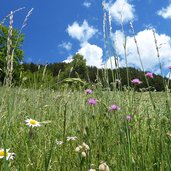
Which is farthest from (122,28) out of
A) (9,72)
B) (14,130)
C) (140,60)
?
(14,130)

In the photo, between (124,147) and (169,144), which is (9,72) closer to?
(124,147)

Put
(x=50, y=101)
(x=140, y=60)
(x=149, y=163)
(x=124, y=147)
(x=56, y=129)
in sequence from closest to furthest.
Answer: (x=124, y=147)
(x=140, y=60)
(x=149, y=163)
(x=56, y=129)
(x=50, y=101)

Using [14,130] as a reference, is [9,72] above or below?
above

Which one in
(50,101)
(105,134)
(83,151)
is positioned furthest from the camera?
(50,101)

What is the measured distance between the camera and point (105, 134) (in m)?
2.11

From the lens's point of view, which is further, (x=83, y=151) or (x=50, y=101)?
(x=50, y=101)

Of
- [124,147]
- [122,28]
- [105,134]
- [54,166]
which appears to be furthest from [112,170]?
[122,28]

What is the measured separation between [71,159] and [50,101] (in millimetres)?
2461

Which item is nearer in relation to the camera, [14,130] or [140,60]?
[140,60]

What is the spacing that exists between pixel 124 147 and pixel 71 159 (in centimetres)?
49

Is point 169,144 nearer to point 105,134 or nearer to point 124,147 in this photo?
point 124,147

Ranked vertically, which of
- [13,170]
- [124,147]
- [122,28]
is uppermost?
[122,28]

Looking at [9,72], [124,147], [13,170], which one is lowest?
[13,170]

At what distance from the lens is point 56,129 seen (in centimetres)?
280
